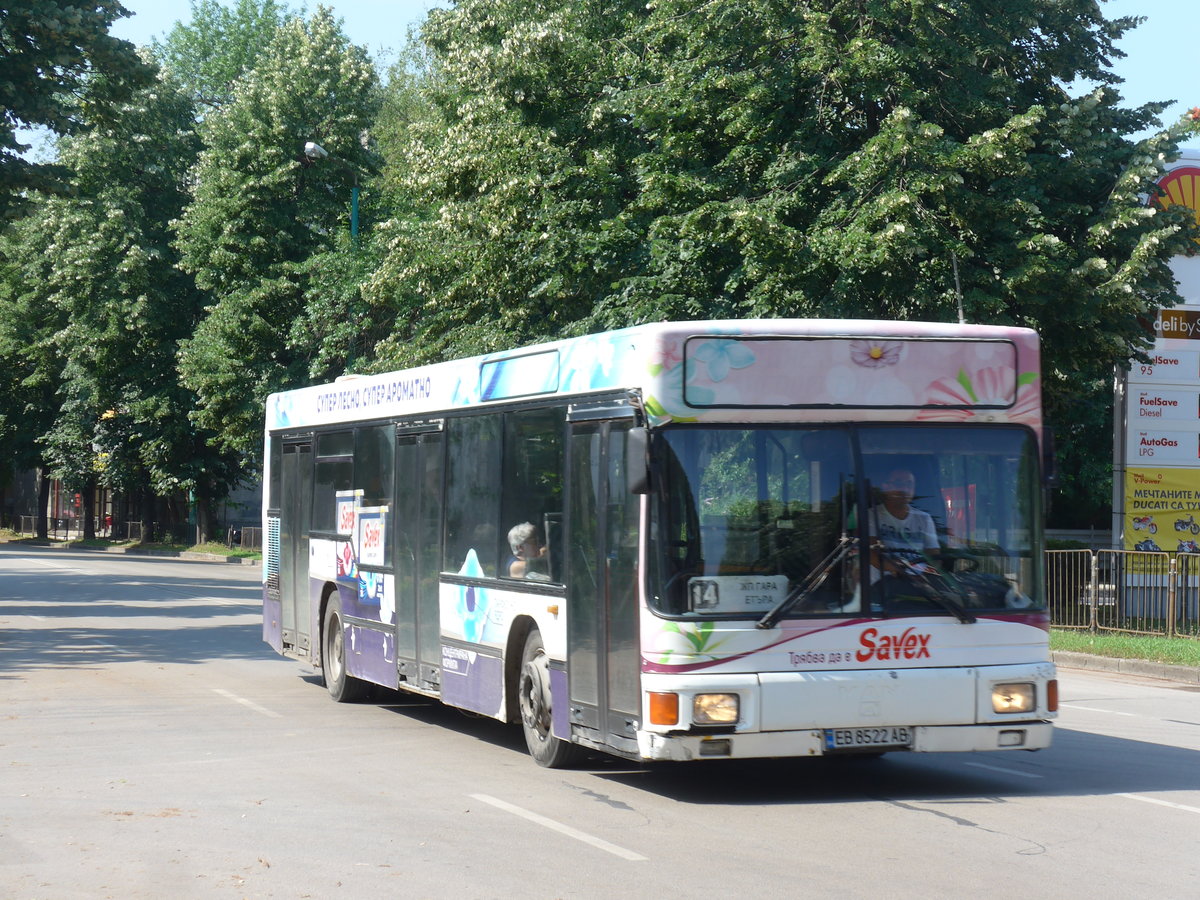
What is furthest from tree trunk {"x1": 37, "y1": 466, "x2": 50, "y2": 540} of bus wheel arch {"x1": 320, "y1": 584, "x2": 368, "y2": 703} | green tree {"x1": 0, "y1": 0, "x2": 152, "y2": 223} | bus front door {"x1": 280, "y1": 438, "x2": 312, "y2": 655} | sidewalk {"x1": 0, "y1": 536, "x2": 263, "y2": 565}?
bus wheel arch {"x1": 320, "y1": 584, "x2": 368, "y2": 703}

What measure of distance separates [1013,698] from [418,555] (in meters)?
5.29

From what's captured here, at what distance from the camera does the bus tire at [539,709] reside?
1004 centimetres

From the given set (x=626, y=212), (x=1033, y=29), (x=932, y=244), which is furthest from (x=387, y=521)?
(x=1033, y=29)

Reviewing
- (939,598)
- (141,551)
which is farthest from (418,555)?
(141,551)

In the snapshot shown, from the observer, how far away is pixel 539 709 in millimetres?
10273

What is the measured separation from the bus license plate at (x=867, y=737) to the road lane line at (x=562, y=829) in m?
1.57

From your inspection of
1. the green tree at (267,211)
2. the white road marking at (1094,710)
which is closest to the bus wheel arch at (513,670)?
the white road marking at (1094,710)

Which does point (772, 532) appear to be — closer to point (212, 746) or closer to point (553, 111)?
point (212, 746)

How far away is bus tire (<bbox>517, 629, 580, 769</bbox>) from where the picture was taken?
10.0 metres

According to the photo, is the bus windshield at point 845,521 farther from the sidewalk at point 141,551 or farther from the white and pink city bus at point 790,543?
the sidewalk at point 141,551

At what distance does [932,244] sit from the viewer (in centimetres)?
2120

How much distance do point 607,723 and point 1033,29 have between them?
713 inches

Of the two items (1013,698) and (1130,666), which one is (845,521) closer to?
(1013,698)

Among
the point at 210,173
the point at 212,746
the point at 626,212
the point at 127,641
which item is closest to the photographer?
the point at 212,746
